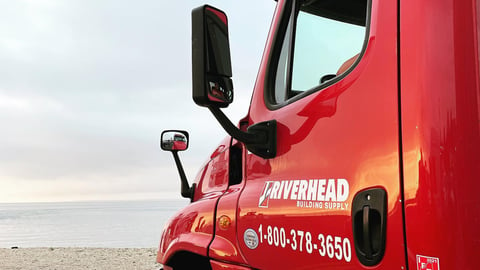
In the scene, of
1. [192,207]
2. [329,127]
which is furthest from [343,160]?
[192,207]

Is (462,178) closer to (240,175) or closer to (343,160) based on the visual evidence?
(343,160)

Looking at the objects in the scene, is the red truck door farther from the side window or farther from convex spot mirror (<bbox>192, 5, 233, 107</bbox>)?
convex spot mirror (<bbox>192, 5, 233, 107</bbox>)

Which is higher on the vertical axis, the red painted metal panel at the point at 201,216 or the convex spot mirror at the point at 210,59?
the convex spot mirror at the point at 210,59

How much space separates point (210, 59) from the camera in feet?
6.02

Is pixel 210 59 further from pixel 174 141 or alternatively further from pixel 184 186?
pixel 174 141

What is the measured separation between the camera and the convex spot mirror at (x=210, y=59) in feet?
5.93

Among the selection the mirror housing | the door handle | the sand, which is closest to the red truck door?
the door handle

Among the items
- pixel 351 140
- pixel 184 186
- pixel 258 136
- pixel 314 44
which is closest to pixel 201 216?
pixel 184 186

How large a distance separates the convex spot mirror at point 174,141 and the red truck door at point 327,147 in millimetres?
1103

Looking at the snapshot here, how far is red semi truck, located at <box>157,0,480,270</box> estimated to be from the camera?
119cm

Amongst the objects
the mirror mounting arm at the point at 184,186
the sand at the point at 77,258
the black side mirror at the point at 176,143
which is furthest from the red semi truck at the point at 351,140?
the sand at the point at 77,258

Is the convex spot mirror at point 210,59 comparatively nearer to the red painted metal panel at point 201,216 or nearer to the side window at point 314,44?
the side window at point 314,44

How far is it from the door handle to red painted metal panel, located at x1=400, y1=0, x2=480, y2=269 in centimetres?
10

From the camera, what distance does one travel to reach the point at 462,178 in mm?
1161
